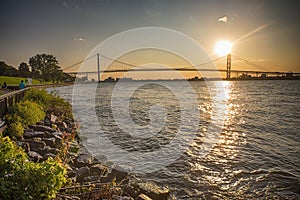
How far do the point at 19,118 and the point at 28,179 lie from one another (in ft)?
21.3

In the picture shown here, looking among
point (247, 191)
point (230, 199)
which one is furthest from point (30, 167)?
point (247, 191)

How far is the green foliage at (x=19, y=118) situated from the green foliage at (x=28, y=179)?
15.7ft

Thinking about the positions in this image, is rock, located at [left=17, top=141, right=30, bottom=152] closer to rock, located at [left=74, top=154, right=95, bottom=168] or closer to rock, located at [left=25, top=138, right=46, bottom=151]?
rock, located at [left=25, top=138, right=46, bottom=151]

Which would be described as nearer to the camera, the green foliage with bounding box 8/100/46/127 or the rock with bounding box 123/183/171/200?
the rock with bounding box 123/183/171/200

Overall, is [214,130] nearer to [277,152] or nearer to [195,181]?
[277,152]

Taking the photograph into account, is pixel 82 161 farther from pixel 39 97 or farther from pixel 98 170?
pixel 39 97

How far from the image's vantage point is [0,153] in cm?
351

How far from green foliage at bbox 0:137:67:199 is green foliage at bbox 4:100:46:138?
188 inches

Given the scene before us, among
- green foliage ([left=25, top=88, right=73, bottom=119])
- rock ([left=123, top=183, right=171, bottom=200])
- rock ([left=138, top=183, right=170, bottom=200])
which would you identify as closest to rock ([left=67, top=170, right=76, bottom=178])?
rock ([left=123, top=183, right=171, bottom=200])

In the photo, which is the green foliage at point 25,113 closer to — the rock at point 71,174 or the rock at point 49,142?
the rock at point 49,142

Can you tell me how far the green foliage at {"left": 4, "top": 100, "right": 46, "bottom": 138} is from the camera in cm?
760

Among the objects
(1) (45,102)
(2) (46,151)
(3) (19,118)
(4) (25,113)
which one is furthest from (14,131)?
(1) (45,102)

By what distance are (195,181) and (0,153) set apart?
5.43m

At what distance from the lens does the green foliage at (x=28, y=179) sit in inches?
119
